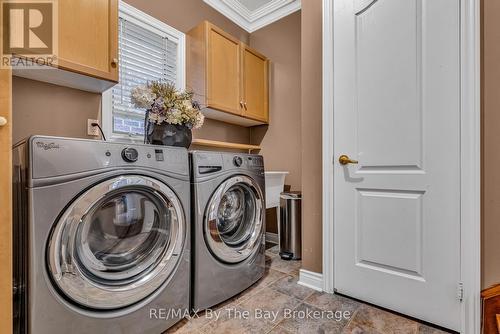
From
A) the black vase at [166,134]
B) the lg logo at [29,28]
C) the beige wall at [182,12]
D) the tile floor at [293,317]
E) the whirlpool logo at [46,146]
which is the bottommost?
the tile floor at [293,317]

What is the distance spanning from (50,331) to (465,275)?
180 centimetres

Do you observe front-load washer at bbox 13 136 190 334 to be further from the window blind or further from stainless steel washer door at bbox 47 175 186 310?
the window blind

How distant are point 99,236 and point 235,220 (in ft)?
2.79

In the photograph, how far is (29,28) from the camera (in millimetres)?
1182

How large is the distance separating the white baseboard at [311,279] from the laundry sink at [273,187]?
731mm

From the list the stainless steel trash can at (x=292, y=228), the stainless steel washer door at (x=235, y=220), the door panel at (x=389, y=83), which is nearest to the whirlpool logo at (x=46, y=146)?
the stainless steel washer door at (x=235, y=220)

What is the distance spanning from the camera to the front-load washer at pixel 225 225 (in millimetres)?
1368

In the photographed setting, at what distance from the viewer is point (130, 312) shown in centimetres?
109

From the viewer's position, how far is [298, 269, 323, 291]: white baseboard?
1.67 metres

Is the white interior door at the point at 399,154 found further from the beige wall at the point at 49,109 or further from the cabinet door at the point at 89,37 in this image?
the beige wall at the point at 49,109

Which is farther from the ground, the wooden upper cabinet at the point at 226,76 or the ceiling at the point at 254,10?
the ceiling at the point at 254,10

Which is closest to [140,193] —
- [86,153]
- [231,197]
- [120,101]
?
[86,153]

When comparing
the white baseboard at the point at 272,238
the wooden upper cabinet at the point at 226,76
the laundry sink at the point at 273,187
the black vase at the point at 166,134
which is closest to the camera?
the black vase at the point at 166,134

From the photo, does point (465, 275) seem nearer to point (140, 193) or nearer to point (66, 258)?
point (140, 193)
